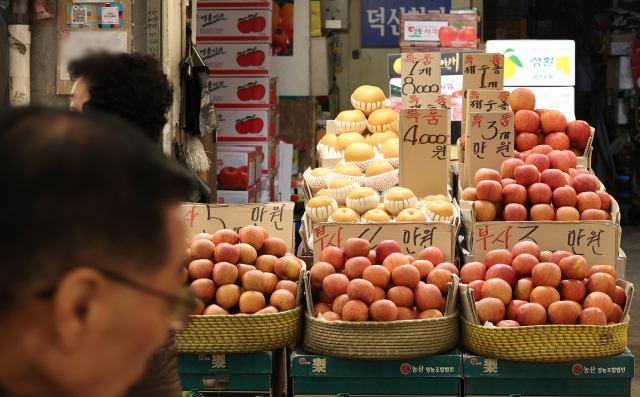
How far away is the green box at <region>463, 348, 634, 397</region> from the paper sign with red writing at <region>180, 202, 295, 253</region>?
931mm

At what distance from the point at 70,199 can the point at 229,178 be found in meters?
4.90

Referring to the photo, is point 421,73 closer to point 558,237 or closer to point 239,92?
point 558,237


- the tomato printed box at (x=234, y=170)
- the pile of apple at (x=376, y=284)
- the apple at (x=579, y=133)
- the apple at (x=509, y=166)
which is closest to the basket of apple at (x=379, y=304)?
the pile of apple at (x=376, y=284)

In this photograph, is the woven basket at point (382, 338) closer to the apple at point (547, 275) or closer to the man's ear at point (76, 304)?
the apple at point (547, 275)

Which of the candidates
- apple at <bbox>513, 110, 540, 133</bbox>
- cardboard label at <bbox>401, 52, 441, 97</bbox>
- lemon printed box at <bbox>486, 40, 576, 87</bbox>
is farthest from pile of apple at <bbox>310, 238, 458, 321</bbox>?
lemon printed box at <bbox>486, 40, 576, 87</bbox>

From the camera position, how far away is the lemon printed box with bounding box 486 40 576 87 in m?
4.85

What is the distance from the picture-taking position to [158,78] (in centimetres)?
137

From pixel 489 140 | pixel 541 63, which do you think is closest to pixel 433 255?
pixel 489 140

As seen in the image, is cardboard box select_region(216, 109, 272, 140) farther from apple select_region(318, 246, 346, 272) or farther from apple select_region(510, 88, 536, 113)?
apple select_region(318, 246, 346, 272)

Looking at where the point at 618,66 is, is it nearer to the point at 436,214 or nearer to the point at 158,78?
the point at 436,214

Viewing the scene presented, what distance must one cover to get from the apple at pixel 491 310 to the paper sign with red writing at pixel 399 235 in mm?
357

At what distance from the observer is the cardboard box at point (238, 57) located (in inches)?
216

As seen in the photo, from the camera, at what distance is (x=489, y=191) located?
2605 millimetres

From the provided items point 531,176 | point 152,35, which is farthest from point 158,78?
point 152,35
